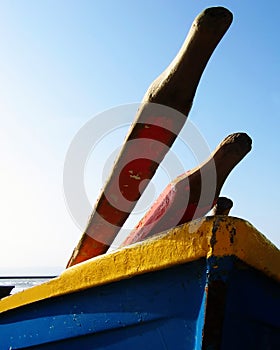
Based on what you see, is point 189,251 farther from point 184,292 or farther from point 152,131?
point 152,131

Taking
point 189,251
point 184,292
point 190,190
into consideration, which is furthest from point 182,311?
point 190,190

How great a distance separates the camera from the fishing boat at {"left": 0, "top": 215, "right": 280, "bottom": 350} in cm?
162

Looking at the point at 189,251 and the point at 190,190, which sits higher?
A: the point at 190,190

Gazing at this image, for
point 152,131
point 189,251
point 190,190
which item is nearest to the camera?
point 189,251

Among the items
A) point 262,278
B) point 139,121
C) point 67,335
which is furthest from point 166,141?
point 67,335

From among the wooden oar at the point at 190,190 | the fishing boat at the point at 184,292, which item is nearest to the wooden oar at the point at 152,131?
the wooden oar at the point at 190,190

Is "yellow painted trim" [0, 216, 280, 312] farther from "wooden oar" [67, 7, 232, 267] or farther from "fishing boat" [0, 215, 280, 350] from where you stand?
"wooden oar" [67, 7, 232, 267]

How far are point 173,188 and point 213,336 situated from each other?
2.94ft

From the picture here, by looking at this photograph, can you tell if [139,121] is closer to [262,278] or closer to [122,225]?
[122,225]

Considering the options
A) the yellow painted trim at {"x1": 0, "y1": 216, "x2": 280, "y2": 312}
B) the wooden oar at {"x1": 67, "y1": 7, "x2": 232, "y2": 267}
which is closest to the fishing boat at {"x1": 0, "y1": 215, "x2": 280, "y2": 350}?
the yellow painted trim at {"x1": 0, "y1": 216, "x2": 280, "y2": 312}

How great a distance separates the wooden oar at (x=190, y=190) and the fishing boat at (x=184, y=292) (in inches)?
18.5

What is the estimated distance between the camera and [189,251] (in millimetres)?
1666

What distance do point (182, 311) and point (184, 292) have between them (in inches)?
3.3

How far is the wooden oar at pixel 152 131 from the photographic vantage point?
1696mm
